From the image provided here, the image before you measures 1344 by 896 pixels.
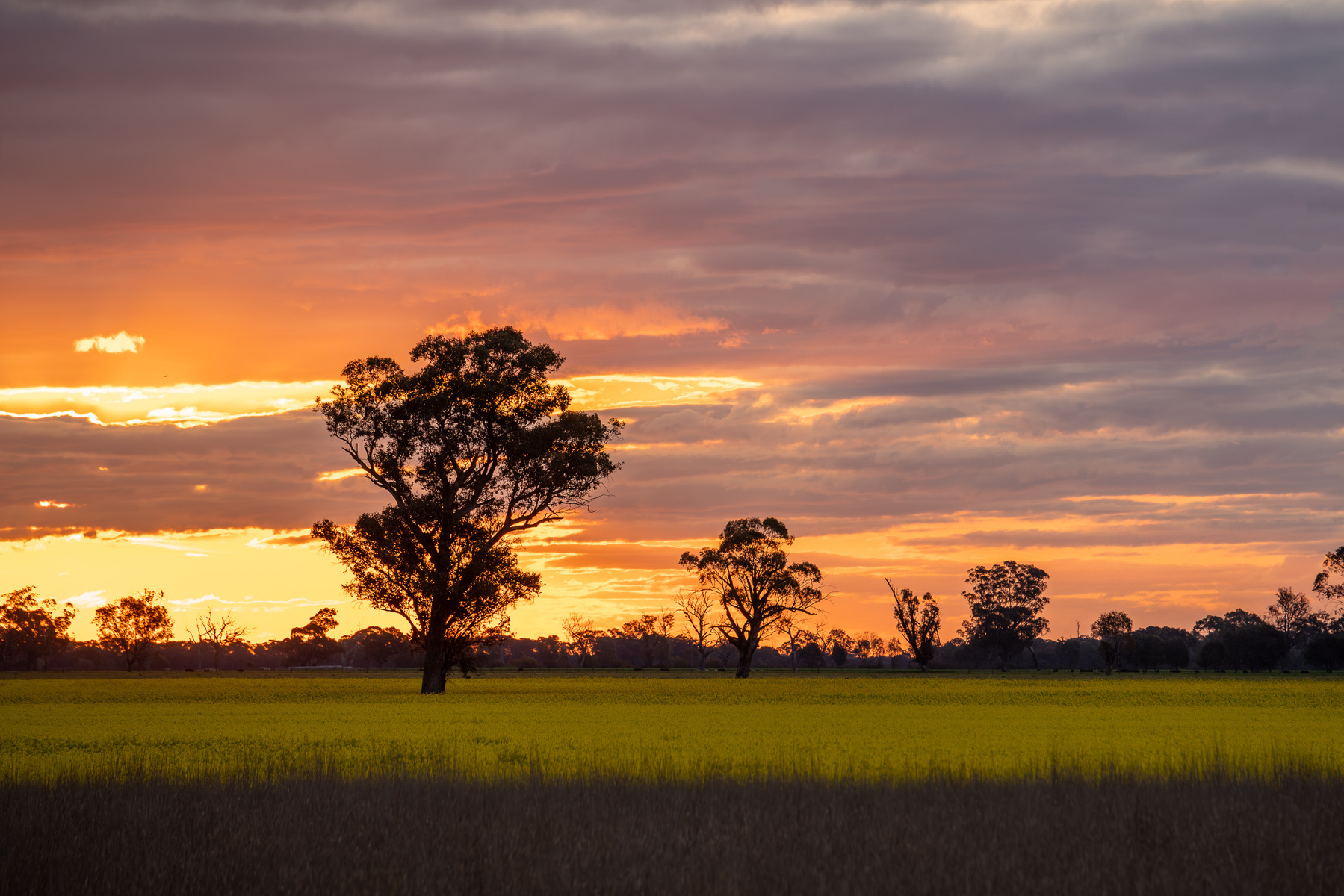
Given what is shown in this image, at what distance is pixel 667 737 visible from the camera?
25.5m

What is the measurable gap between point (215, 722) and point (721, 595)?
2957 inches

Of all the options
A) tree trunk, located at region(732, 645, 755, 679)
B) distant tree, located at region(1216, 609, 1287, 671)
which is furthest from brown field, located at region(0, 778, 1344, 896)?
distant tree, located at region(1216, 609, 1287, 671)

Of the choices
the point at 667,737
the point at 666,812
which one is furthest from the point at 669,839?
the point at 667,737

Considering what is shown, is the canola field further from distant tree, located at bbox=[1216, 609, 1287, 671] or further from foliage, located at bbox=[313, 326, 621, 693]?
distant tree, located at bbox=[1216, 609, 1287, 671]

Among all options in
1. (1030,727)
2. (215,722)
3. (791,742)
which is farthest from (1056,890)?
(215,722)

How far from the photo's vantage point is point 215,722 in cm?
3189

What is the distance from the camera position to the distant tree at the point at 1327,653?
140m

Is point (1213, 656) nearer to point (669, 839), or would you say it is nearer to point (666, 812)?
point (666, 812)

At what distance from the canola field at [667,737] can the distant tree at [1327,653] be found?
103793mm

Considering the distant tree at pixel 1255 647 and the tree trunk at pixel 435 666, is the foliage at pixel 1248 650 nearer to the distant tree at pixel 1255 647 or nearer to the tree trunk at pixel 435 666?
the distant tree at pixel 1255 647

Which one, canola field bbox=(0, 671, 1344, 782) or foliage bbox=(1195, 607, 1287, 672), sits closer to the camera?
canola field bbox=(0, 671, 1344, 782)

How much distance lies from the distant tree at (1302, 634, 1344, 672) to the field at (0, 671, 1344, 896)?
13423cm

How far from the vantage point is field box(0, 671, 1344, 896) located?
31.1ft

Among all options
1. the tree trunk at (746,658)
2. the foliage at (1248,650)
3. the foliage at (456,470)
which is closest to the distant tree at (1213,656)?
the foliage at (1248,650)
